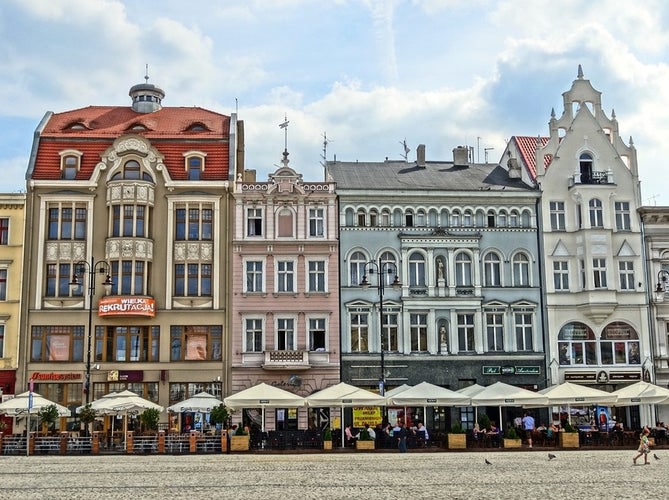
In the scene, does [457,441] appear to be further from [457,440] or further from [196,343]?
[196,343]

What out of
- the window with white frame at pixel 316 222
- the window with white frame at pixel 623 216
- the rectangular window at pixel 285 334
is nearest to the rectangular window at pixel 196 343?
the rectangular window at pixel 285 334

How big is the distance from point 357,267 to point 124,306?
1310 cm

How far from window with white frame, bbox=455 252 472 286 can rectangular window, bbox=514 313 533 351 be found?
3414 mm

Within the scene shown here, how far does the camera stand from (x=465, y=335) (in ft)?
173

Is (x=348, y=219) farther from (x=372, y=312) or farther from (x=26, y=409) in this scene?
(x=26, y=409)

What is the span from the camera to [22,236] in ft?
168

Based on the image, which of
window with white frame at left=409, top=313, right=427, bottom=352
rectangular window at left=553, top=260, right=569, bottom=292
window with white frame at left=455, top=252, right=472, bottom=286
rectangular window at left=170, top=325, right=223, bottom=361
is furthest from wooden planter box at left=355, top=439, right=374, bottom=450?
rectangular window at left=553, top=260, right=569, bottom=292

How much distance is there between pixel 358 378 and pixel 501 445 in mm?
11384

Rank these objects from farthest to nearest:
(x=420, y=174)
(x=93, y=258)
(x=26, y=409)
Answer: (x=420, y=174), (x=93, y=258), (x=26, y=409)

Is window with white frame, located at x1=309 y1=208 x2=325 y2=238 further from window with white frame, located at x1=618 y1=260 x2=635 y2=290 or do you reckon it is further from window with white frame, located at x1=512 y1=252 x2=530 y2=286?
window with white frame, located at x1=618 y1=260 x2=635 y2=290

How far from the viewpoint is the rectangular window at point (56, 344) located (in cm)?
5031

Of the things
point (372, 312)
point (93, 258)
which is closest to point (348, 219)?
point (372, 312)

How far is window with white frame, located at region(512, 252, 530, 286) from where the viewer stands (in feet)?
176

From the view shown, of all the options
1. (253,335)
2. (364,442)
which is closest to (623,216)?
(253,335)
